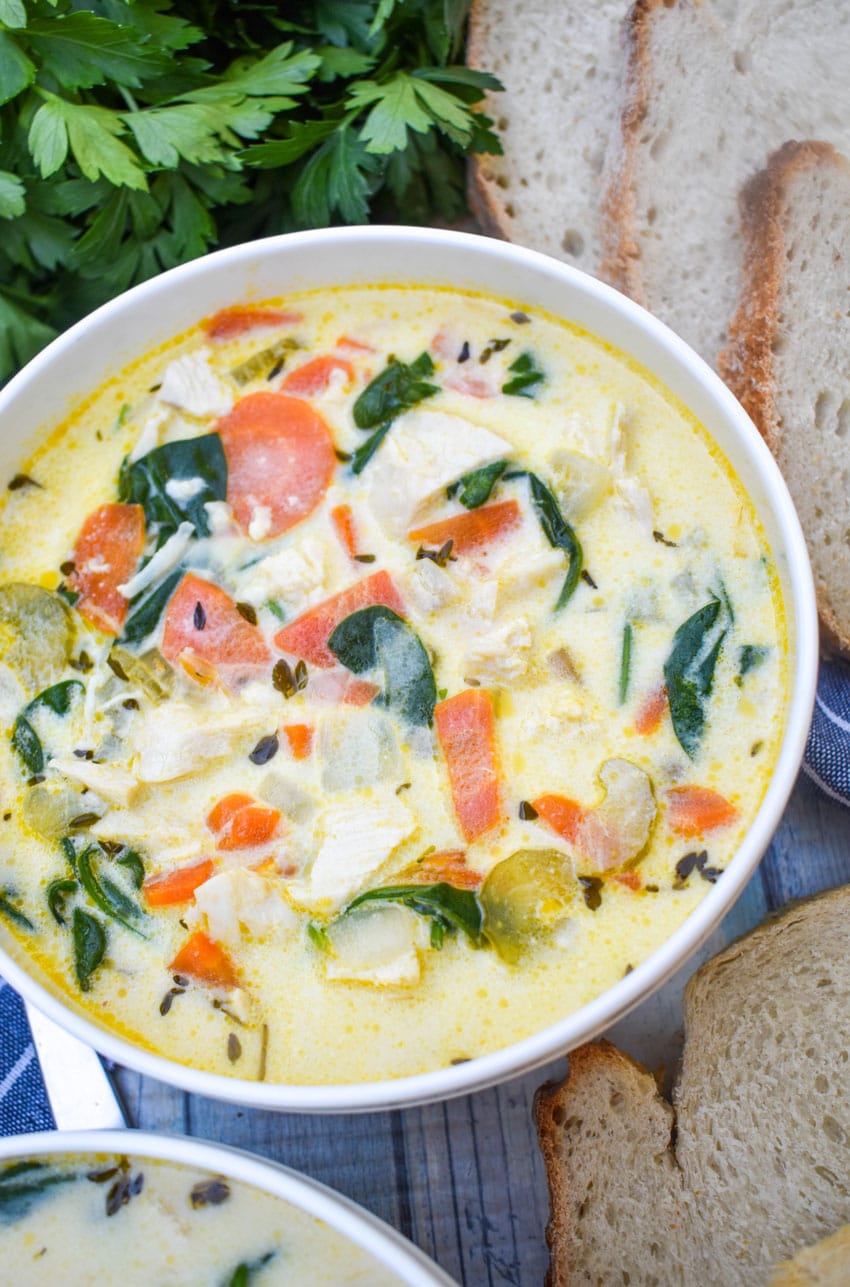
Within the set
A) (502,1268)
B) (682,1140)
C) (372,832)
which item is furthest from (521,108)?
(502,1268)

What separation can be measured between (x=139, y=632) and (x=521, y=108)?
1.64m

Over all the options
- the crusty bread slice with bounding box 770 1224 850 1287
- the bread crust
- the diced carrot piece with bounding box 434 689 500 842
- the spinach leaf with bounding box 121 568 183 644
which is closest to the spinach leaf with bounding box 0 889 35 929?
the spinach leaf with bounding box 121 568 183 644

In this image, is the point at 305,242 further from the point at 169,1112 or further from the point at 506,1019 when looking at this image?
the point at 169,1112

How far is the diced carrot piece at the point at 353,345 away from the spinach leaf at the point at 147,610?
576 mm

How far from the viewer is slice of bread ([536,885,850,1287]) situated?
2439mm

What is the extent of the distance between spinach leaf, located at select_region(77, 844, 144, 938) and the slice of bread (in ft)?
3.05

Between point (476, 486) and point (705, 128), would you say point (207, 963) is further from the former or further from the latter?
point (705, 128)

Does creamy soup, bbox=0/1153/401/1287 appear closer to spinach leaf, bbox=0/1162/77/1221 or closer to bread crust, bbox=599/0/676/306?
spinach leaf, bbox=0/1162/77/1221

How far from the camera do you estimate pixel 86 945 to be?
2262 mm

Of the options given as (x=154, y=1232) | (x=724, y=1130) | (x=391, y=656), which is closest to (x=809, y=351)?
(x=391, y=656)

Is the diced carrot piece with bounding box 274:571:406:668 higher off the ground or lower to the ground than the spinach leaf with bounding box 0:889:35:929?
higher

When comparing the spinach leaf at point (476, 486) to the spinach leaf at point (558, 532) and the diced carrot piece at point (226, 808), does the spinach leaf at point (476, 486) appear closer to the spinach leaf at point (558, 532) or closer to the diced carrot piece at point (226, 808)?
the spinach leaf at point (558, 532)

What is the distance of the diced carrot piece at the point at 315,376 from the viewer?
248 centimetres

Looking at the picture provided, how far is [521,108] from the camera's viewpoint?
3018 mm
